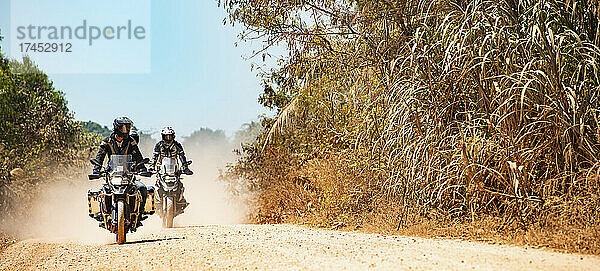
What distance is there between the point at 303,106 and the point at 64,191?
1678 cm

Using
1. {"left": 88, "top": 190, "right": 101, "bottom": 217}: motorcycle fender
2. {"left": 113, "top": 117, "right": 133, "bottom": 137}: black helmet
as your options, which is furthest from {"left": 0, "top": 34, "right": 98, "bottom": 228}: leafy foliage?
{"left": 113, "top": 117, "right": 133, "bottom": 137}: black helmet

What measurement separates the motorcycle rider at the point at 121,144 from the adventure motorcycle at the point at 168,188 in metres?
3.26

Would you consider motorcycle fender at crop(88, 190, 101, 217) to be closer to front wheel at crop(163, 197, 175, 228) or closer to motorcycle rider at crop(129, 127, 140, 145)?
motorcycle rider at crop(129, 127, 140, 145)

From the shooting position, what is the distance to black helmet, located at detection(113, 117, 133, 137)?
814cm

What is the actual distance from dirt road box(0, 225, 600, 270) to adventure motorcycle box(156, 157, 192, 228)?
3.14 meters

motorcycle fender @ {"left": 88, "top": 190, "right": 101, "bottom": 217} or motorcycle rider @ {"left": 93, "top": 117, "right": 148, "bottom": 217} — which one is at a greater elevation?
motorcycle rider @ {"left": 93, "top": 117, "right": 148, "bottom": 217}

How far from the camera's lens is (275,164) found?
53.7ft

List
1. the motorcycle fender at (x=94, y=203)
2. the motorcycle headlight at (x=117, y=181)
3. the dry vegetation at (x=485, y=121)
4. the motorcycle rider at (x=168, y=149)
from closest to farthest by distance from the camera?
the dry vegetation at (x=485, y=121) < the motorcycle headlight at (x=117, y=181) < the motorcycle fender at (x=94, y=203) < the motorcycle rider at (x=168, y=149)

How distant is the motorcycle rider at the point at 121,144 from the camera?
26.5 ft

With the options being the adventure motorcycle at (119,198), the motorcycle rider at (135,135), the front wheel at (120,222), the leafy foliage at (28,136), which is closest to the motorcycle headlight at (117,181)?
the adventure motorcycle at (119,198)

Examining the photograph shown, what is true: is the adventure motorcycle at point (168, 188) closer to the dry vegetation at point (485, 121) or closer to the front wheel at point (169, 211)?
the front wheel at point (169, 211)

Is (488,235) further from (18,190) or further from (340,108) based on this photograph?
(18,190)

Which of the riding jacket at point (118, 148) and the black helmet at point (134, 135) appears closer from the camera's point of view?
the riding jacket at point (118, 148)

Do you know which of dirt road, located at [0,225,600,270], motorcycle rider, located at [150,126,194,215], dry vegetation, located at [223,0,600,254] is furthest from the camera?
motorcycle rider, located at [150,126,194,215]
